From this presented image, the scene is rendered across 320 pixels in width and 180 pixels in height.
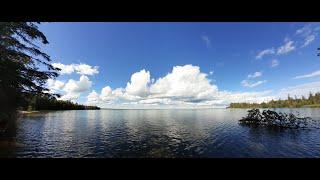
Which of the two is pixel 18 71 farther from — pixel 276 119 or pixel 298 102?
pixel 298 102

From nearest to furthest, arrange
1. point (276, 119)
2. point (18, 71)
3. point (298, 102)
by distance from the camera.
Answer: point (18, 71) < point (276, 119) < point (298, 102)

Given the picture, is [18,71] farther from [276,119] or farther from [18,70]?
[276,119]

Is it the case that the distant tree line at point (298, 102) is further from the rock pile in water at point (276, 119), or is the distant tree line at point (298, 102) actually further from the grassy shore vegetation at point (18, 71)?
the grassy shore vegetation at point (18, 71)

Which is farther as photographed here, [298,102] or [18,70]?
[298,102]

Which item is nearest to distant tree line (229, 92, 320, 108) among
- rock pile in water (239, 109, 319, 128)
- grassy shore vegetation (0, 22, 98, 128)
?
rock pile in water (239, 109, 319, 128)

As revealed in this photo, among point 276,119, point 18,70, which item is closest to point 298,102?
point 276,119

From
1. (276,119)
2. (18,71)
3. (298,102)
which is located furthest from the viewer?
(298,102)

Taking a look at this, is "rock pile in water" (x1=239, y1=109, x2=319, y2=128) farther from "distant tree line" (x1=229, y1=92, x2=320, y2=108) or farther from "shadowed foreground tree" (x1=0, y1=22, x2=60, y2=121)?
"distant tree line" (x1=229, y1=92, x2=320, y2=108)

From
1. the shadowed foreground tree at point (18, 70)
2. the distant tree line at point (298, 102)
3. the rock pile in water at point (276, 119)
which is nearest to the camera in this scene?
the shadowed foreground tree at point (18, 70)

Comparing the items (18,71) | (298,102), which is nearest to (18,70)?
(18,71)

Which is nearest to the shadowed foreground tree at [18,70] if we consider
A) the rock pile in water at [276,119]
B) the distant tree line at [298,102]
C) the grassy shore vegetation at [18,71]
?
the grassy shore vegetation at [18,71]

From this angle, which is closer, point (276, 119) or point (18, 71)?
point (18, 71)
